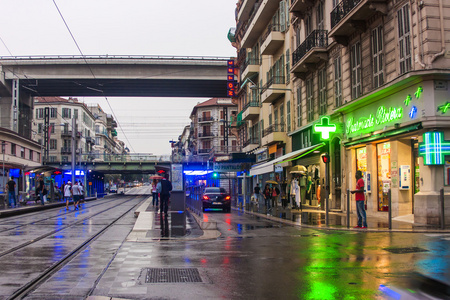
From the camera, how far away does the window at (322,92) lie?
A: 2670 centimetres

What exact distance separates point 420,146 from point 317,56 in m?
11.0

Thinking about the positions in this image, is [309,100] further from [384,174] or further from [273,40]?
[384,174]

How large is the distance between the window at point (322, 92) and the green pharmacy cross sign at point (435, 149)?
34.9ft

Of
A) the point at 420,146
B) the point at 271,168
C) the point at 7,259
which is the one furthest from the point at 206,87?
the point at 7,259

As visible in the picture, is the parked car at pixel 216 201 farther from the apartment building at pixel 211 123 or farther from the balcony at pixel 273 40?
the apartment building at pixel 211 123

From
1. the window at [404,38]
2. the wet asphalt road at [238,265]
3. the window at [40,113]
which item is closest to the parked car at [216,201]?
the window at [404,38]

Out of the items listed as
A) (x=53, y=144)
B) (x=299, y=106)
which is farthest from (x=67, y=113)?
(x=299, y=106)

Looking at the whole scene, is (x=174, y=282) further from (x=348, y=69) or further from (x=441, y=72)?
(x=348, y=69)

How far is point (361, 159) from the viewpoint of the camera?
23.2m

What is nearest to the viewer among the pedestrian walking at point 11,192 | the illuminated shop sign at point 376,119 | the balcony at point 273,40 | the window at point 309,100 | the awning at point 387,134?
the awning at point 387,134

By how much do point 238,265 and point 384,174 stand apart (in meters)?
13.5

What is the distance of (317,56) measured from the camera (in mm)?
26516

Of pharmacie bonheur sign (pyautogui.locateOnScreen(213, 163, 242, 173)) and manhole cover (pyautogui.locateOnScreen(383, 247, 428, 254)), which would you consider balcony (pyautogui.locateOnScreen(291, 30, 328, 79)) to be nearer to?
pharmacie bonheur sign (pyautogui.locateOnScreen(213, 163, 242, 173))

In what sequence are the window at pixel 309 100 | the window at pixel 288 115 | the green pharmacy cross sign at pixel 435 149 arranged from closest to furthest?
the green pharmacy cross sign at pixel 435 149 < the window at pixel 309 100 < the window at pixel 288 115
